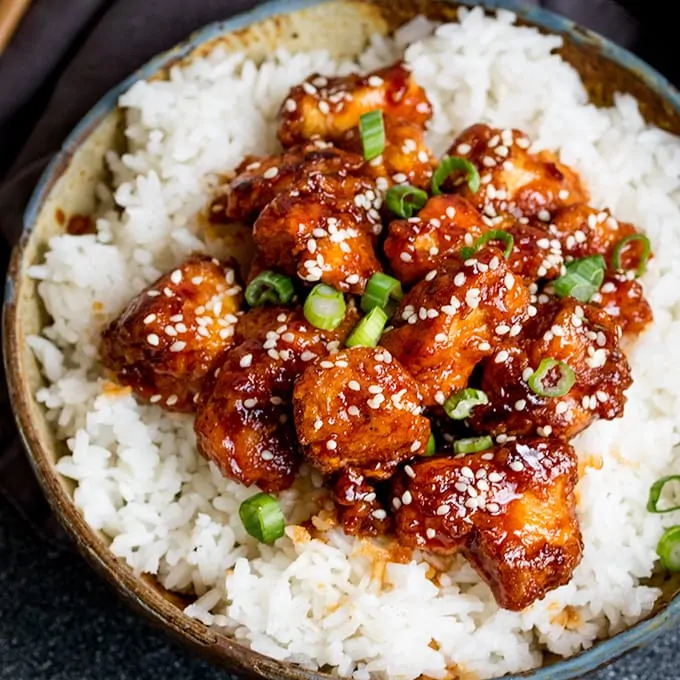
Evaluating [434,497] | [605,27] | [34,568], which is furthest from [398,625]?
[605,27]

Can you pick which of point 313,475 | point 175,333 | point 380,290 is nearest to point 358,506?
point 313,475

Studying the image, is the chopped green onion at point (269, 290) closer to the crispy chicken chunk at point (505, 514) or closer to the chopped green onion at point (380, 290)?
the chopped green onion at point (380, 290)

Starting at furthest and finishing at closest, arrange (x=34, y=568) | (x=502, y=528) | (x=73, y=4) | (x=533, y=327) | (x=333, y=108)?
(x=73, y=4), (x=34, y=568), (x=333, y=108), (x=533, y=327), (x=502, y=528)

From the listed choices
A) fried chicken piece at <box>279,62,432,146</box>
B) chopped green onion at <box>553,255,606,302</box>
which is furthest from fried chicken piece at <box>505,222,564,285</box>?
fried chicken piece at <box>279,62,432,146</box>

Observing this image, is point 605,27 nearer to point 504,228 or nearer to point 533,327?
point 504,228

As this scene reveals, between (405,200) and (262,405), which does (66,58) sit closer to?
(405,200)

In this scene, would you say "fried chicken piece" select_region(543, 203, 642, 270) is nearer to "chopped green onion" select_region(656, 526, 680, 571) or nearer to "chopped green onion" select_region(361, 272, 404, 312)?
"chopped green onion" select_region(361, 272, 404, 312)
